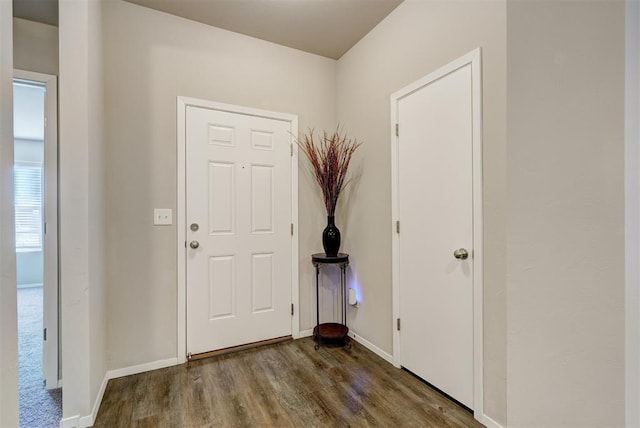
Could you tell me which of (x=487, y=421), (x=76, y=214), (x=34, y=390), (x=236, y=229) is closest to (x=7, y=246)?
(x=76, y=214)

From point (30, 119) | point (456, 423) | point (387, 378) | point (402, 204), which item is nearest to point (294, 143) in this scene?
point (402, 204)

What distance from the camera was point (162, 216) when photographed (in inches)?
89.7

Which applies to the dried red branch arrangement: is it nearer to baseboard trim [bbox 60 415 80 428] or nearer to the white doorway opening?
the white doorway opening

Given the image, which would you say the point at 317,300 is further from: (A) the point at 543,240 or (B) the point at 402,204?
(A) the point at 543,240

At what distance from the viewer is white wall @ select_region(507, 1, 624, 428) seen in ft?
1.56

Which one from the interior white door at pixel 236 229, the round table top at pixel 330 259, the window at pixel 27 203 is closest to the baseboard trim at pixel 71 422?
the interior white door at pixel 236 229

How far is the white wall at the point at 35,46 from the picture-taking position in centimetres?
206

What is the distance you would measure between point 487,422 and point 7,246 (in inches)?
83.3

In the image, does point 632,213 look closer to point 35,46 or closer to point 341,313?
→ point 341,313

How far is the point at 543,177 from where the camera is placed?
56 cm

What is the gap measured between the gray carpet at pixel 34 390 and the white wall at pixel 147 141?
1.24ft

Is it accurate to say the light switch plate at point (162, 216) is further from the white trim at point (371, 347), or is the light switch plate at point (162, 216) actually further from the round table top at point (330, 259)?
the white trim at point (371, 347)

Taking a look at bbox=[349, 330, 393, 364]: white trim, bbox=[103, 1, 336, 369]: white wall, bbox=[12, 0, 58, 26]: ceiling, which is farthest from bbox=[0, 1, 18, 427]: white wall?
bbox=[349, 330, 393, 364]: white trim

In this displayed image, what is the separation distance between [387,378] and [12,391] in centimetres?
194
